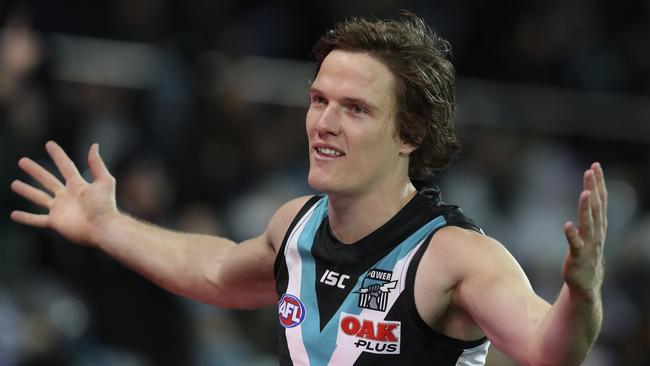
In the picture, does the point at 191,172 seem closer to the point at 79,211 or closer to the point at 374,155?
the point at 79,211

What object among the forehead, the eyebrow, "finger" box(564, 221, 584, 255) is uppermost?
the forehead

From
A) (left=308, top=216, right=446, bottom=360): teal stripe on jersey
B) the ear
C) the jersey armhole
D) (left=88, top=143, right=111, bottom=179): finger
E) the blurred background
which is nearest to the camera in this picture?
the jersey armhole

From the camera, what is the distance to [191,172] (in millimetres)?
9438

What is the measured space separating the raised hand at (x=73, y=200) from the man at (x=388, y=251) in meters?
0.70

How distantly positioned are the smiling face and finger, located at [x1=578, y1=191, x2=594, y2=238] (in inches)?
44.6

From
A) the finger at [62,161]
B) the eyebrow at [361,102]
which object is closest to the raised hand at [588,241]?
the eyebrow at [361,102]

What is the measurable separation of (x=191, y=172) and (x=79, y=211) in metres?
4.12

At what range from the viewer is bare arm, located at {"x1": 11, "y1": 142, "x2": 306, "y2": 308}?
16.4 ft

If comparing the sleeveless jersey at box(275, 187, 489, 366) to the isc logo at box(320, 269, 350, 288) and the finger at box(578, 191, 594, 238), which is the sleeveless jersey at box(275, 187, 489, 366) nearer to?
the isc logo at box(320, 269, 350, 288)

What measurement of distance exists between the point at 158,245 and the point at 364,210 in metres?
1.23

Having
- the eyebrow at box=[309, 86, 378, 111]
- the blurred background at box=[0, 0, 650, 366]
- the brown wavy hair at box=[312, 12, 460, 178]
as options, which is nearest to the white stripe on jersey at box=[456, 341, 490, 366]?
the brown wavy hair at box=[312, 12, 460, 178]

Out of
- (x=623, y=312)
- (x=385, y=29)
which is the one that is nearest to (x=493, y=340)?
(x=385, y=29)

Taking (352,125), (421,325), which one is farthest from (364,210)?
(421,325)

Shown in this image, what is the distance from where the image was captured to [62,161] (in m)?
5.36
